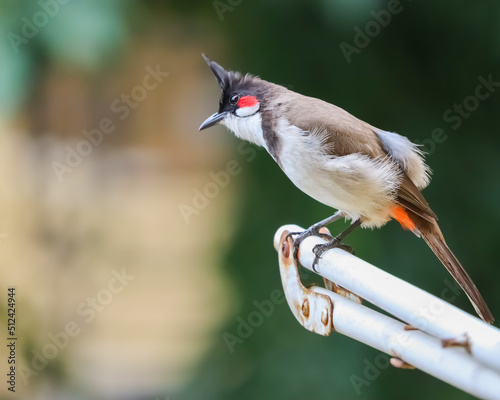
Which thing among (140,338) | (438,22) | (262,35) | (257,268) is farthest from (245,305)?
(140,338)

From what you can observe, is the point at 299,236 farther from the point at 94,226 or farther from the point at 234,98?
the point at 94,226

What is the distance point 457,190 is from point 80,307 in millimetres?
1720

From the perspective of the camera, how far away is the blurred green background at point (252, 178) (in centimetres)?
216

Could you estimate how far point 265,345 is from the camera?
2.46 meters

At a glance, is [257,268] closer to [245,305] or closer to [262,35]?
[245,305]

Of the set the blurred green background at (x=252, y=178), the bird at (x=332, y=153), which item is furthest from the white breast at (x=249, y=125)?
the blurred green background at (x=252, y=178)

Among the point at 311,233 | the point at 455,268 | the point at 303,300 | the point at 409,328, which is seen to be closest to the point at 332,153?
the point at 311,233

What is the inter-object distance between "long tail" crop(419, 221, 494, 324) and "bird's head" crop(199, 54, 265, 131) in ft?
1.77

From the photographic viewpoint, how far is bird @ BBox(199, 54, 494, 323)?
6.05 ft

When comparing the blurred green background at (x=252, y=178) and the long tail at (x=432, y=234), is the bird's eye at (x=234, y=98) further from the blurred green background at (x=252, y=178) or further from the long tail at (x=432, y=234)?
the long tail at (x=432, y=234)

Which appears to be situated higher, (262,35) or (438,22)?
(262,35)

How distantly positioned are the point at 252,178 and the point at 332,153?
2.10 feet

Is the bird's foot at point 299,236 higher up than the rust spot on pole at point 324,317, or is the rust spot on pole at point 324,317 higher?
the bird's foot at point 299,236

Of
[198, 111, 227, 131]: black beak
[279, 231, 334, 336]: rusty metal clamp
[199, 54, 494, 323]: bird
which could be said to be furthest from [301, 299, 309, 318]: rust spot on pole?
[198, 111, 227, 131]: black beak
